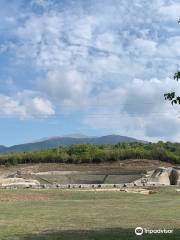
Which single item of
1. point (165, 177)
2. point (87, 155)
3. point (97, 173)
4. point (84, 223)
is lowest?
point (84, 223)

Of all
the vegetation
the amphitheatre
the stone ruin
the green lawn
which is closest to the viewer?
the green lawn

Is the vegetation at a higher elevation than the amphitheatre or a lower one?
higher

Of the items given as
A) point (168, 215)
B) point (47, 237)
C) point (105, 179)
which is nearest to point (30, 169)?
point (105, 179)

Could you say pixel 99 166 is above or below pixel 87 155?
below

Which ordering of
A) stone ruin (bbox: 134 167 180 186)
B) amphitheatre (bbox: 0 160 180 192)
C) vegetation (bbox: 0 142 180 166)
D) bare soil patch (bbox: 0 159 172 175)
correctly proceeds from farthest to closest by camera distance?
vegetation (bbox: 0 142 180 166), bare soil patch (bbox: 0 159 172 175), amphitheatre (bbox: 0 160 180 192), stone ruin (bbox: 134 167 180 186)

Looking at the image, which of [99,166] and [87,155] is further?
[87,155]

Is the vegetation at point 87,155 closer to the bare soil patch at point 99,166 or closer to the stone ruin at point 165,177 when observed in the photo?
the bare soil patch at point 99,166

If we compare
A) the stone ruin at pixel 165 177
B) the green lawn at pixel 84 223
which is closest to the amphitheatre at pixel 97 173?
the stone ruin at pixel 165 177

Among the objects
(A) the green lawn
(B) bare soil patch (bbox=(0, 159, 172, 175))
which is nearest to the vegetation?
(B) bare soil patch (bbox=(0, 159, 172, 175))

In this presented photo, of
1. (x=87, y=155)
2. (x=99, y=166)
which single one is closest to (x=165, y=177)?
(x=99, y=166)

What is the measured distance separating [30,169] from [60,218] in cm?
5607

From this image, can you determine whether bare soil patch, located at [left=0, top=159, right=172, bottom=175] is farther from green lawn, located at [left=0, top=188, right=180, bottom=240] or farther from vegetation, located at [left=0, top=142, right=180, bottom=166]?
green lawn, located at [left=0, top=188, right=180, bottom=240]

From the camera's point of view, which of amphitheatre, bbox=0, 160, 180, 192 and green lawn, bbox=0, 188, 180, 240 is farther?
amphitheatre, bbox=0, 160, 180, 192

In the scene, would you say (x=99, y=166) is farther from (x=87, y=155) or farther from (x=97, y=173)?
(x=87, y=155)
